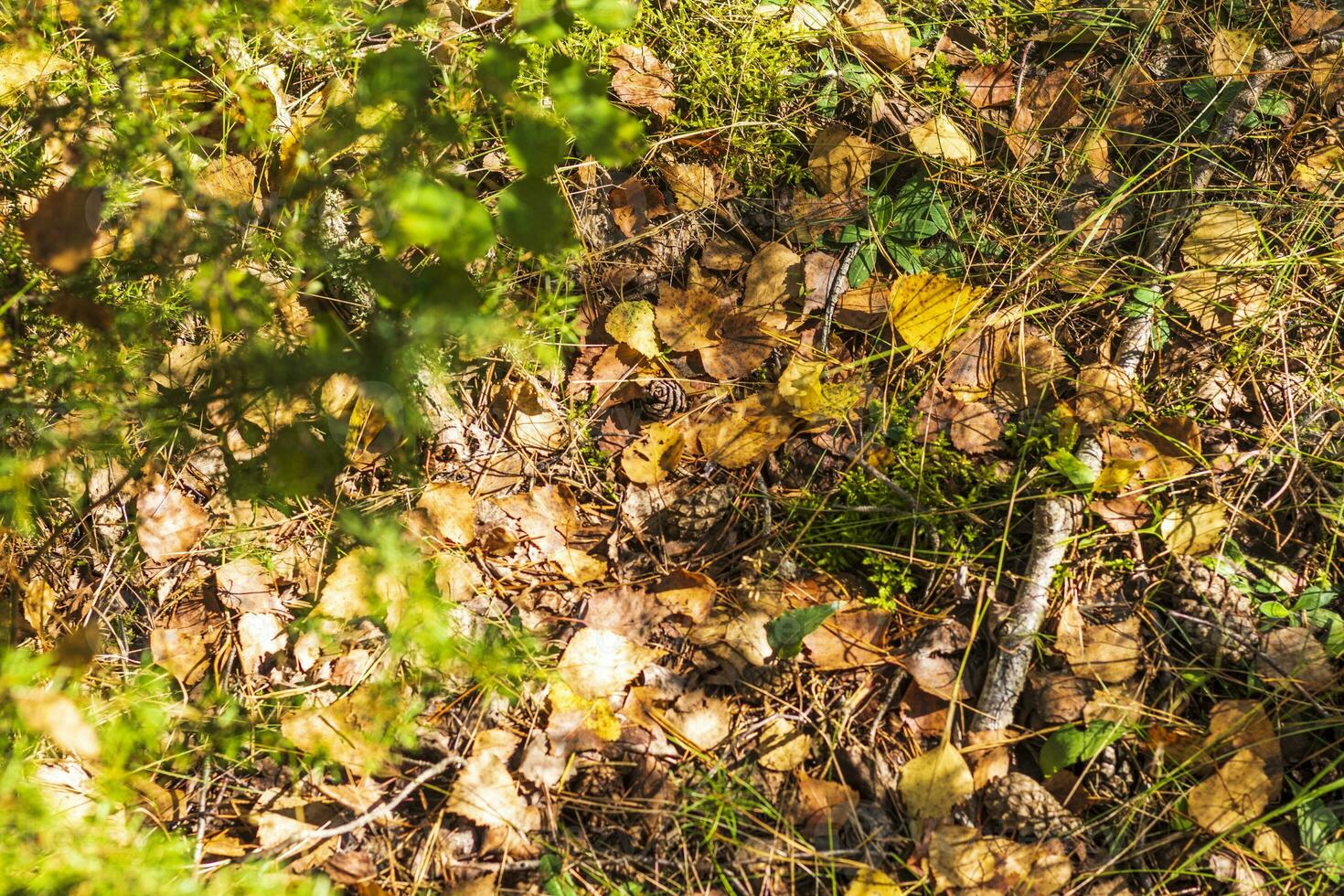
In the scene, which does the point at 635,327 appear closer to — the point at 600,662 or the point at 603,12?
the point at 600,662

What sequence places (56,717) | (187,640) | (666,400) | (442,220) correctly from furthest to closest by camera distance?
(666,400) < (187,640) < (56,717) < (442,220)

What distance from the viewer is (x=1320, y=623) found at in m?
1.63

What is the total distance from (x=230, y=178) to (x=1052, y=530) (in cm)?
200

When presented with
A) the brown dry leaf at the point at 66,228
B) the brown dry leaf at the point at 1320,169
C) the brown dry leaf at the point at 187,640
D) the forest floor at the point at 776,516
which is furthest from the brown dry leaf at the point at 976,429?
the brown dry leaf at the point at 66,228

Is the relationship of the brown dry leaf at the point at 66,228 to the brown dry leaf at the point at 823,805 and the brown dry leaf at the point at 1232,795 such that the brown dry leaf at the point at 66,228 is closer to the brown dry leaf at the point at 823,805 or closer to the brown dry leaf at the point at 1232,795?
the brown dry leaf at the point at 823,805

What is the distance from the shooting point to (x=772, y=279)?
80.4 inches

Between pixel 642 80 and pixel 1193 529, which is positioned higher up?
pixel 642 80

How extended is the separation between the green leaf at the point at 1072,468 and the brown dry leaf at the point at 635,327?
89 centimetres

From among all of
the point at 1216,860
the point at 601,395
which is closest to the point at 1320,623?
the point at 1216,860

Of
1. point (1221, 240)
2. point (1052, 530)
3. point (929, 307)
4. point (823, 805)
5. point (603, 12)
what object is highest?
point (603, 12)

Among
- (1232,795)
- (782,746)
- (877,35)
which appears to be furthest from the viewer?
(877,35)

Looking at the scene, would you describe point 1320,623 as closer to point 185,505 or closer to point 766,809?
point 766,809

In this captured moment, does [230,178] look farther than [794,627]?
Yes

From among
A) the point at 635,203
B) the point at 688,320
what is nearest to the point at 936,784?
the point at 688,320
